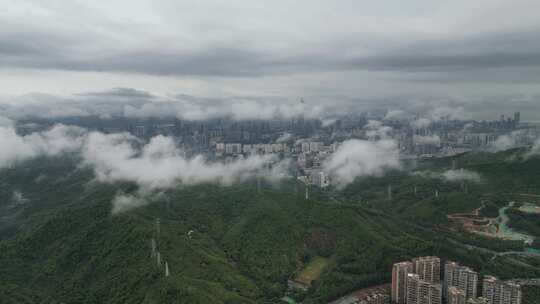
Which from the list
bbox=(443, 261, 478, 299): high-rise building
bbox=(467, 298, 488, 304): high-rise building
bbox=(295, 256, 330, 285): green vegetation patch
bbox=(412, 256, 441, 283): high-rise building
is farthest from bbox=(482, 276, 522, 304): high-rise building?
bbox=(295, 256, 330, 285): green vegetation patch

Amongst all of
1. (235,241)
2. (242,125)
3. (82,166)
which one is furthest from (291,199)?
(242,125)

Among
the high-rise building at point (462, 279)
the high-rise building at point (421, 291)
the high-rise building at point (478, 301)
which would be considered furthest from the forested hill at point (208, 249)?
the high-rise building at point (478, 301)

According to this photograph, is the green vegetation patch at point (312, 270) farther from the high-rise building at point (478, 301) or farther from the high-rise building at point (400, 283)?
the high-rise building at point (478, 301)

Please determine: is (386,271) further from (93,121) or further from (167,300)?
(93,121)

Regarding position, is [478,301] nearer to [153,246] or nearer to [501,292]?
[501,292]

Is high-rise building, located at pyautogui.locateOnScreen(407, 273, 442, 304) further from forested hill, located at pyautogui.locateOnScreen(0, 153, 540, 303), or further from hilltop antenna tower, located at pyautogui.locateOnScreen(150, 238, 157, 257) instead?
hilltop antenna tower, located at pyautogui.locateOnScreen(150, 238, 157, 257)

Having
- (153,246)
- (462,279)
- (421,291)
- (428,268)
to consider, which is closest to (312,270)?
(428,268)
